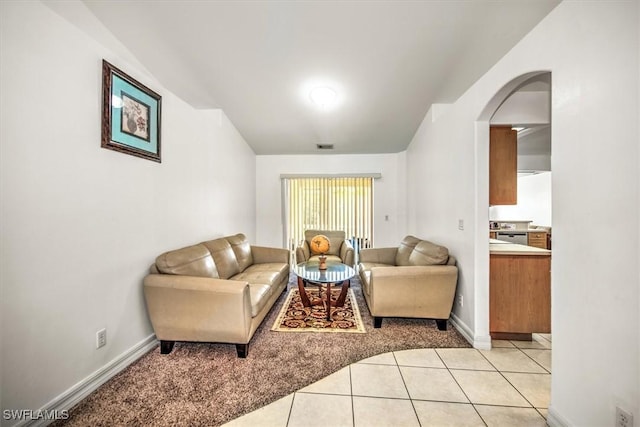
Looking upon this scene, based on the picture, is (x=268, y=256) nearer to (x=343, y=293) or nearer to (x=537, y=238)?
(x=343, y=293)

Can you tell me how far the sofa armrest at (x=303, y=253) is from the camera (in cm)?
440

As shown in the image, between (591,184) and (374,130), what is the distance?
319cm

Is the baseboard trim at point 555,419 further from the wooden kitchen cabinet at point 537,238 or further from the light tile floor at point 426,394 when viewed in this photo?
the wooden kitchen cabinet at point 537,238

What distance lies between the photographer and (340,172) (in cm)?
529

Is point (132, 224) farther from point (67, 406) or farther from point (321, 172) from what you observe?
point (321, 172)

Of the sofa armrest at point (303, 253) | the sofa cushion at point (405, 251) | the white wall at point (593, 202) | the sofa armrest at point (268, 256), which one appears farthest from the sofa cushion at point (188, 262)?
the white wall at point (593, 202)

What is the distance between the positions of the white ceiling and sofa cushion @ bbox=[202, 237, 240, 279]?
66.4 inches

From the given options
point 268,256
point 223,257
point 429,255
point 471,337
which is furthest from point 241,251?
point 471,337

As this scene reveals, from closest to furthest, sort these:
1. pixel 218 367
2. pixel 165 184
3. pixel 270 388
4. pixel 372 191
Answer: pixel 270 388 < pixel 218 367 < pixel 165 184 < pixel 372 191

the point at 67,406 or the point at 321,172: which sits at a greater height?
the point at 321,172

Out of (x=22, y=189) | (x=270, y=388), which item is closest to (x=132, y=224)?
(x=22, y=189)

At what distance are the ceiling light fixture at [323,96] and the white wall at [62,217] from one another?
5.30ft

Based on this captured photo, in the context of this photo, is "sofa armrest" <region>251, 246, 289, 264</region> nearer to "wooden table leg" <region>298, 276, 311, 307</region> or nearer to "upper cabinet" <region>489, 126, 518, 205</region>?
"wooden table leg" <region>298, 276, 311, 307</region>

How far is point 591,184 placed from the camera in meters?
1.27
